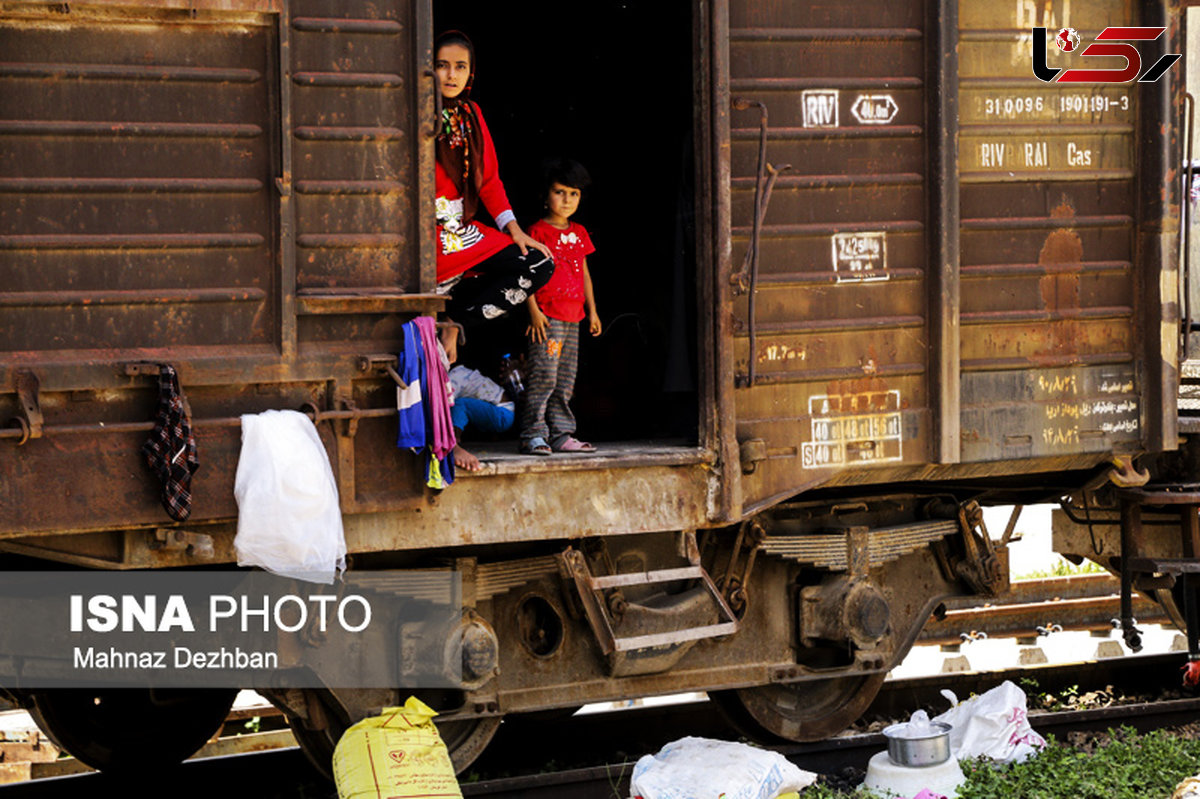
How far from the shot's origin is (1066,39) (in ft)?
19.5

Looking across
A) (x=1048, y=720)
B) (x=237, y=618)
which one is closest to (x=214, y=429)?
(x=237, y=618)

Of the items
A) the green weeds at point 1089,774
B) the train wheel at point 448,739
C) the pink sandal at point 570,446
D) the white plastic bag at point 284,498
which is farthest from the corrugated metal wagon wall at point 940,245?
the white plastic bag at point 284,498

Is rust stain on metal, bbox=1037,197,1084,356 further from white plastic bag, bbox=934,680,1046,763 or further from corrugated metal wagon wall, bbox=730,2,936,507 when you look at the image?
white plastic bag, bbox=934,680,1046,763

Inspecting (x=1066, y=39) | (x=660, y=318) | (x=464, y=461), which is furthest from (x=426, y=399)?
(x=1066, y=39)

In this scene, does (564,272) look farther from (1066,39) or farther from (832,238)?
(1066,39)

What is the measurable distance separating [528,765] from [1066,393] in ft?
9.71

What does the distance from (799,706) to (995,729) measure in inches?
37.9

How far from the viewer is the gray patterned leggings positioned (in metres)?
5.73

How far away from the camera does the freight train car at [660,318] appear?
14.8ft

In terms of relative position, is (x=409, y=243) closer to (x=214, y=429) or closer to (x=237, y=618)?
(x=214, y=429)

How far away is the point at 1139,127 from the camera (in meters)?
6.09

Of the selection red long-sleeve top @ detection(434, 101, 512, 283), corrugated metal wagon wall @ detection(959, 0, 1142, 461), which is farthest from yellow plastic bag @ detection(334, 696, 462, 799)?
corrugated metal wagon wall @ detection(959, 0, 1142, 461)

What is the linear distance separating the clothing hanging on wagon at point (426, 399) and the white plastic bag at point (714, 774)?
140 cm

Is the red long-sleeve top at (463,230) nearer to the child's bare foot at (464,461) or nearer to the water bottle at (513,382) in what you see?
the child's bare foot at (464,461)
